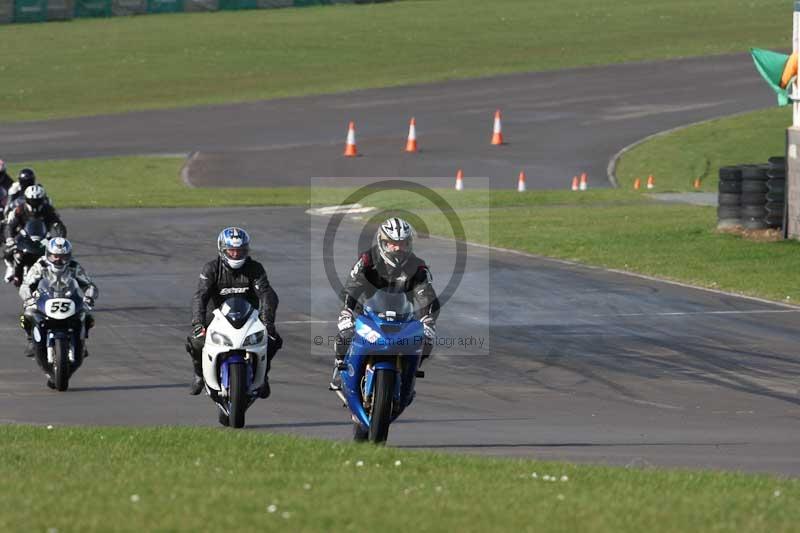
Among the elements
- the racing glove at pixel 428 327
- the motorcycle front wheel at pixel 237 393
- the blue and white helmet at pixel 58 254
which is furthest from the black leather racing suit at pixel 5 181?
the racing glove at pixel 428 327

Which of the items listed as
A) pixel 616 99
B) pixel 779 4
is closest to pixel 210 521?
pixel 616 99

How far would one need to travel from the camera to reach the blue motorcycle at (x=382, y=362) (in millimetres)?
11547

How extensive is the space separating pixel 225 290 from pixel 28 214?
307 inches

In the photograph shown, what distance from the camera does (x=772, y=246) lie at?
2489 centimetres

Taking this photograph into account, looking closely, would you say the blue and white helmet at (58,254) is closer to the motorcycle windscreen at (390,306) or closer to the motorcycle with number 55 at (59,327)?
the motorcycle with number 55 at (59,327)

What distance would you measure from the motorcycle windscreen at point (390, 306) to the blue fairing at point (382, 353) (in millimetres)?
11

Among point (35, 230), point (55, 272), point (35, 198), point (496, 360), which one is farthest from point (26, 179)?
point (496, 360)

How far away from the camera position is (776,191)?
2525 centimetres

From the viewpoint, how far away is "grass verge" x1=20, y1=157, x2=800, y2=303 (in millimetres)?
23719

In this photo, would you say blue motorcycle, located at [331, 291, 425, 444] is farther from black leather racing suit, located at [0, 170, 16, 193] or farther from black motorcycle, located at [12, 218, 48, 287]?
black leather racing suit, located at [0, 170, 16, 193]

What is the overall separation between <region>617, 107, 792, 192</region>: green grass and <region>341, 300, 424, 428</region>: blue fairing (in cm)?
2451

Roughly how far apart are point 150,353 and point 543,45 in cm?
4805

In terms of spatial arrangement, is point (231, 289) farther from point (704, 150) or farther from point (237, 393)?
point (704, 150)

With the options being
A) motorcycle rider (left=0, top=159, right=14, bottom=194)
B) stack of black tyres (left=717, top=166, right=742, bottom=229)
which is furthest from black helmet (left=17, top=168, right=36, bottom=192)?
stack of black tyres (left=717, top=166, right=742, bottom=229)
